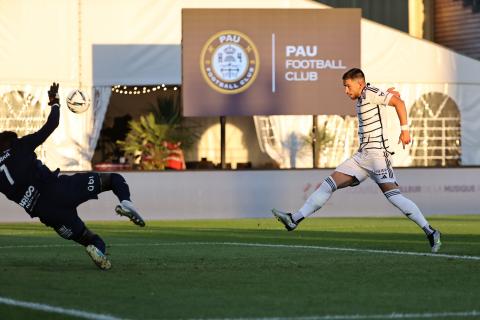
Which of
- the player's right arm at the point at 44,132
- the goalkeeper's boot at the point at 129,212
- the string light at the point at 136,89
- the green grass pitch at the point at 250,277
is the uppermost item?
the string light at the point at 136,89

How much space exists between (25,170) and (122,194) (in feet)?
2.96

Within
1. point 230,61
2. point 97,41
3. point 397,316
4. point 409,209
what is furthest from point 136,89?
point 397,316

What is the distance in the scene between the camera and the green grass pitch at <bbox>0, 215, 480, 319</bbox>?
Answer: 9023 mm

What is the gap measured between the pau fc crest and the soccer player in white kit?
13.7m

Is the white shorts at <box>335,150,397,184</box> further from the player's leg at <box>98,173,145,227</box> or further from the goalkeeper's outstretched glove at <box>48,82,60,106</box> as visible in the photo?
the goalkeeper's outstretched glove at <box>48,82,60,106</box>

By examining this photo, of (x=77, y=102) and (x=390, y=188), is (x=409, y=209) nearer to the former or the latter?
(x=390, y=188)

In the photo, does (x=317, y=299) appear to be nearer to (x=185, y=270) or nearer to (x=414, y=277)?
(x=414, y=277)

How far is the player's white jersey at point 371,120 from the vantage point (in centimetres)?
1423

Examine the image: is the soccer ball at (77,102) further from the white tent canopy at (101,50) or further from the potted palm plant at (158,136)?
the white tent canopy at (101,50)

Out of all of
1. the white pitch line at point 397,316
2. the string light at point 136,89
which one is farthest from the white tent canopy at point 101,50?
the white pitch line at point 397,316

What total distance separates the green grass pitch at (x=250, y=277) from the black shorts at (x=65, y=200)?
407 millimetres

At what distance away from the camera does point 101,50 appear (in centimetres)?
3344

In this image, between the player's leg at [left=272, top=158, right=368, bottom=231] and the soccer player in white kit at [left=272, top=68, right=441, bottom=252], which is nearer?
the soccer player in white kit at [left=272, top=68, right=441, bottom=252]

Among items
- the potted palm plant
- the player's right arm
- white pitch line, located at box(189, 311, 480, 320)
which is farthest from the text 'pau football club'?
white pitch line, located at box(189, 311, 480, 320)
